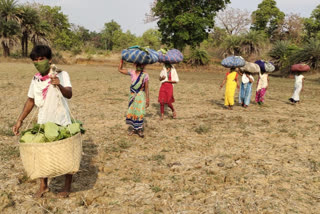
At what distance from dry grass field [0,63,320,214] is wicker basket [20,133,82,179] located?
24.0 inches

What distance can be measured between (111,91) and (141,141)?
6.70 meters

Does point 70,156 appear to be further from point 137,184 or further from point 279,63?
point 279,63

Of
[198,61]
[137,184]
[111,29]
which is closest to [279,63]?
[198,61]

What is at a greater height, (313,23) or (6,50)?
(313,23)

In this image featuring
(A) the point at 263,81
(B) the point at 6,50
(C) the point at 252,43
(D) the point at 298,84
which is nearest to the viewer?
(A) the point at 263,81

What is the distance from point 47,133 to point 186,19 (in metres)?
27.8

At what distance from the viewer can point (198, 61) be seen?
29.5m

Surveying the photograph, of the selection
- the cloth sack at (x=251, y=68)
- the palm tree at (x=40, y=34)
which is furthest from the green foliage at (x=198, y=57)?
the cloth sack at (x=251, y=68)

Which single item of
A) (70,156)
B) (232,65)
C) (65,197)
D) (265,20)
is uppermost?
(265,20)

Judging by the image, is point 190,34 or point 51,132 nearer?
point 51,132

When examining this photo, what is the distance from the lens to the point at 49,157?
2514mm

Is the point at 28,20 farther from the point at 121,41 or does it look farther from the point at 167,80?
the point at 121,41

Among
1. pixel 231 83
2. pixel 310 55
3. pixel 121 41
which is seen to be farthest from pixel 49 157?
pixel 121 41

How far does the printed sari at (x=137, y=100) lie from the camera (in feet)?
17.0
